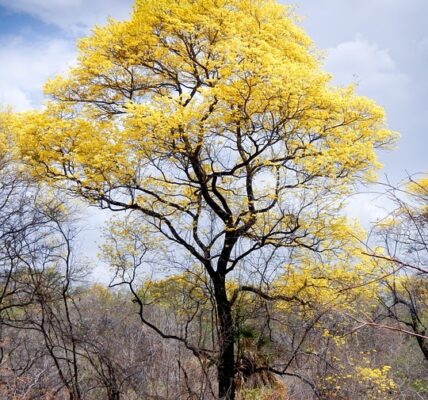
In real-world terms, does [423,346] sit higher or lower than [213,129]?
lower

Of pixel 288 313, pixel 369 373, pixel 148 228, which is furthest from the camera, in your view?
pixel 148 228

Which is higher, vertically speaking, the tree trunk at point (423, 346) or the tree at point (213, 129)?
the tree at point (213, 129)

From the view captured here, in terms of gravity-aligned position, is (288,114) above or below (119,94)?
below

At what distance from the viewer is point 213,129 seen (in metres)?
10.4

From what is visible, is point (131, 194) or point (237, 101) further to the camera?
point (131, 194)

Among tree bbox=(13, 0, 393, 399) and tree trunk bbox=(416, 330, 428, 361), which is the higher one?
tree bbox=(13, 0, 393, 399)

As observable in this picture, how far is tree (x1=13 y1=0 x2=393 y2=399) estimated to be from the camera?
9516mm

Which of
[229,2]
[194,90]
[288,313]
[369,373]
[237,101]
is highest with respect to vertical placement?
[229,2]

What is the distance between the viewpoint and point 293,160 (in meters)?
10.5

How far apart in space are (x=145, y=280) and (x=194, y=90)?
5121 mm

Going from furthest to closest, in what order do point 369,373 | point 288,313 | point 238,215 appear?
point 238,215 < point 288,313 < point 369,373

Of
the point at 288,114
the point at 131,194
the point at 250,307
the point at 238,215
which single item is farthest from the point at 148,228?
the point at 288,114

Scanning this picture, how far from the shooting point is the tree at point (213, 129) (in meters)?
9.52

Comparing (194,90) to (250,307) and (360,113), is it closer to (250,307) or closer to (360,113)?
(360,113)
